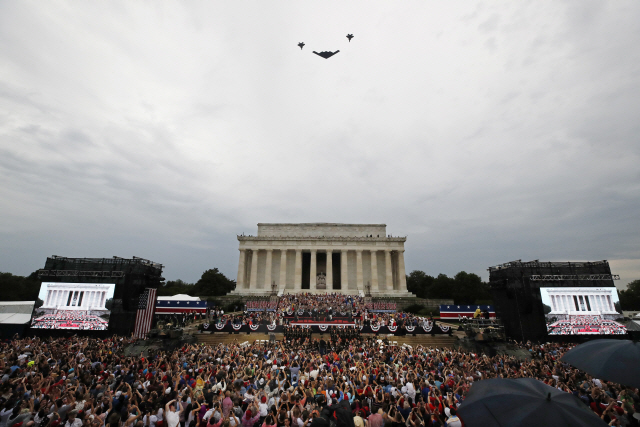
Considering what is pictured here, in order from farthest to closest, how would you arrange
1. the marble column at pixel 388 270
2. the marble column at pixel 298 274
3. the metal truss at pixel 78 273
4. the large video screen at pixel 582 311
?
the marble column at pixel 298 274, the marble column at pixel 388 270, the metal truss at pixel 78 273, the large video screen at pixel 582 311

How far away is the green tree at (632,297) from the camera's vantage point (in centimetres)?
5531

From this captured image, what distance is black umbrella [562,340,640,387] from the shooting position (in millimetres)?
6270

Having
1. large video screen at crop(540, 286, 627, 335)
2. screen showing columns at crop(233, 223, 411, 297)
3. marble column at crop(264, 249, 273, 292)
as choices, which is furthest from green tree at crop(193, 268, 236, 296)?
large video screen at crop(540, 286, 627, 335)

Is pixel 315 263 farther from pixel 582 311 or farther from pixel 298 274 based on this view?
pixel 582 311

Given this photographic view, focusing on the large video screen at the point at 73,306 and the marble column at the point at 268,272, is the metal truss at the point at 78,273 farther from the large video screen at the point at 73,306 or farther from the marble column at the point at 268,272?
the marble column at the point at 268,272

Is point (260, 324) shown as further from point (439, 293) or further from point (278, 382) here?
point (439, 293)

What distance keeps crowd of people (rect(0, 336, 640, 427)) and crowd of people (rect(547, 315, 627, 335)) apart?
836 cm

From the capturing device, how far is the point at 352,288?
198 feet

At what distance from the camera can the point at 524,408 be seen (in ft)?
14.5

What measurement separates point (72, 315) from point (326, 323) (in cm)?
2225

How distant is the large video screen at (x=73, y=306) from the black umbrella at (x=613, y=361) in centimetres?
3155

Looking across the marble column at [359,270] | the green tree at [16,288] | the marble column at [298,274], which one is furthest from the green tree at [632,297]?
the green tree at [16,288]

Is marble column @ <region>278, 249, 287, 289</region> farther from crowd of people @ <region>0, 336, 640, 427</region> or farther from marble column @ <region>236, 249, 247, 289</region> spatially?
crowd of people @ <region>0, 336, 640, 427</region>

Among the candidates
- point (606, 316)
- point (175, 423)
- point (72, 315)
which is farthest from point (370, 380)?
point (72, 315)
